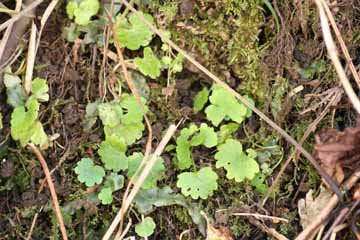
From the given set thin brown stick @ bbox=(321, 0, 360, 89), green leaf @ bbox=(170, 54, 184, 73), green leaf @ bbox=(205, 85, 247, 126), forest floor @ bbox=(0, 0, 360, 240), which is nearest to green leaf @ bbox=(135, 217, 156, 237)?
forest floor @ bbox=(0, 0, 360, 240)

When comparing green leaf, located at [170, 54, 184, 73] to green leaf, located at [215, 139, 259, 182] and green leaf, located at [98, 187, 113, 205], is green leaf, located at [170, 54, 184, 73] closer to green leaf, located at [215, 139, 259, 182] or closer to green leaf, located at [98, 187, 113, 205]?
green leaf, located at [215, 139, 259, 182]

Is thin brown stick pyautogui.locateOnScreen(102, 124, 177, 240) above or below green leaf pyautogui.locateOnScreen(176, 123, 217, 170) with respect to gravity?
below

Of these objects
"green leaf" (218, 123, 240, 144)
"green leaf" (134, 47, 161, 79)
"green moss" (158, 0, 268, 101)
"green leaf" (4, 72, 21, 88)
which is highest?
"green moss" (158, 0, 268, 101)

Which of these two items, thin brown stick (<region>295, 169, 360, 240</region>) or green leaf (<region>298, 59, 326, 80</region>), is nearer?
thin brown stick (<region>295, 169, 360, 240</region>)

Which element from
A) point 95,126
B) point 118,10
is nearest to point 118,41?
Result: point 118,10

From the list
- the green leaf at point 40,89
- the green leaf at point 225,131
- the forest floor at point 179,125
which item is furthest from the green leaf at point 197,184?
the green leaf at point 40,89

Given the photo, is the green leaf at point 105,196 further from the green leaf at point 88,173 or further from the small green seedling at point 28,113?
the small green seedling at point 28,113
